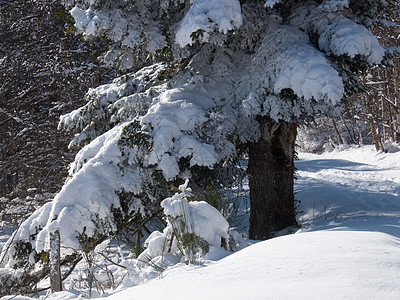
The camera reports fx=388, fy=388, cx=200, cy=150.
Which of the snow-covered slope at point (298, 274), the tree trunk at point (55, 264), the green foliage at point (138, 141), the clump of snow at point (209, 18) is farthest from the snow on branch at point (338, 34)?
the tree trunk at point (55, 264)

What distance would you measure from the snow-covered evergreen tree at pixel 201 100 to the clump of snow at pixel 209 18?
13 millimetres

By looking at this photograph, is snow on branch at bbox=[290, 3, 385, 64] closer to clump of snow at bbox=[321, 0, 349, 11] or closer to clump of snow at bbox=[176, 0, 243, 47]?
clump of snow at bbox=[321, 0, 349, 11]

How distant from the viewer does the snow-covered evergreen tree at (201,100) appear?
4.55 metres

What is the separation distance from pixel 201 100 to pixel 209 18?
1.25 meters

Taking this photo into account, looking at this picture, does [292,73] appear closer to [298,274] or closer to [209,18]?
[209,18]

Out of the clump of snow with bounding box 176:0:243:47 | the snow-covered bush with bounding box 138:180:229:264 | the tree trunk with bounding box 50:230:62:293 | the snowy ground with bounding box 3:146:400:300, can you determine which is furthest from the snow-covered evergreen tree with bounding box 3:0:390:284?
the snowy ground with bounding box 3:146:400:300

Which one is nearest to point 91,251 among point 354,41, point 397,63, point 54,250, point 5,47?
point 54,250

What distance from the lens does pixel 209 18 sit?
4.55 m

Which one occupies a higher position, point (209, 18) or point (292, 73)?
point (209, 18)

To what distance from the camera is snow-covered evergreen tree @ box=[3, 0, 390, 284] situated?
179 inches

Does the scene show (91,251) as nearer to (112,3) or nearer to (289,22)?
(112,3)

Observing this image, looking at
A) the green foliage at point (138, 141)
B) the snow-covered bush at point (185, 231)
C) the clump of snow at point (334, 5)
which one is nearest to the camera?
the snow-covered bush at point (185, 231)

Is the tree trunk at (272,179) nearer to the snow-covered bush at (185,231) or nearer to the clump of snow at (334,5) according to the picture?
the clump of snow at (334,5)

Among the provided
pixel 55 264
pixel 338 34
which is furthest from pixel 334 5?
pixel 55 264
